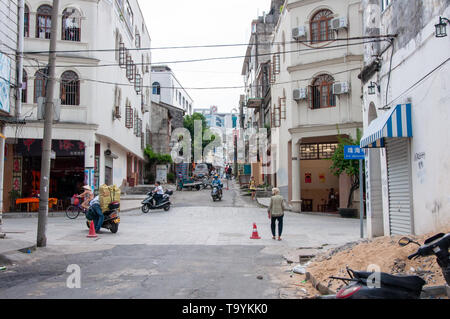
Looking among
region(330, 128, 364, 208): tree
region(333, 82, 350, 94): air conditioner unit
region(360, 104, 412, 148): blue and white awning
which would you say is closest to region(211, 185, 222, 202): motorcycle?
region(330, 128, 364, 208): tree

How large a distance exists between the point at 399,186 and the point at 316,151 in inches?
593

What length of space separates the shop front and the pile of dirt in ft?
59.0

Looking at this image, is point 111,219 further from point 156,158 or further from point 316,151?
point 156,158

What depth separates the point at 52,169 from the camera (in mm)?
24766

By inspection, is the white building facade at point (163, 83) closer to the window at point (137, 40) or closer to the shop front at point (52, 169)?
the window at point (137, 40)

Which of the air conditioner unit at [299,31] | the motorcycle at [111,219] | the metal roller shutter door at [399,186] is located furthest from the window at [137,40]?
the metal roller shutter door at [399,186]

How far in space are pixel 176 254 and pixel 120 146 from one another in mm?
21444

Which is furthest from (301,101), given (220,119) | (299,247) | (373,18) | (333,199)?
(220,119)

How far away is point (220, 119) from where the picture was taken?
10825cm

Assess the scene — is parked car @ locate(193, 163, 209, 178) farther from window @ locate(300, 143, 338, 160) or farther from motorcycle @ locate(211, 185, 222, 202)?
window @ locate(300, 143, 338, 160)

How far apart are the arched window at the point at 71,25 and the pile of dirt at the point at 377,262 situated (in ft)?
66.2

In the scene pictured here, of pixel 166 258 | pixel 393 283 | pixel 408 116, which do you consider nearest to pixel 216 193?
pixel 166 258

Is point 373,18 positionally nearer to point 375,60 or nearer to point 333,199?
point 375,60

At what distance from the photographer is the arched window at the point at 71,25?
2362 cm
